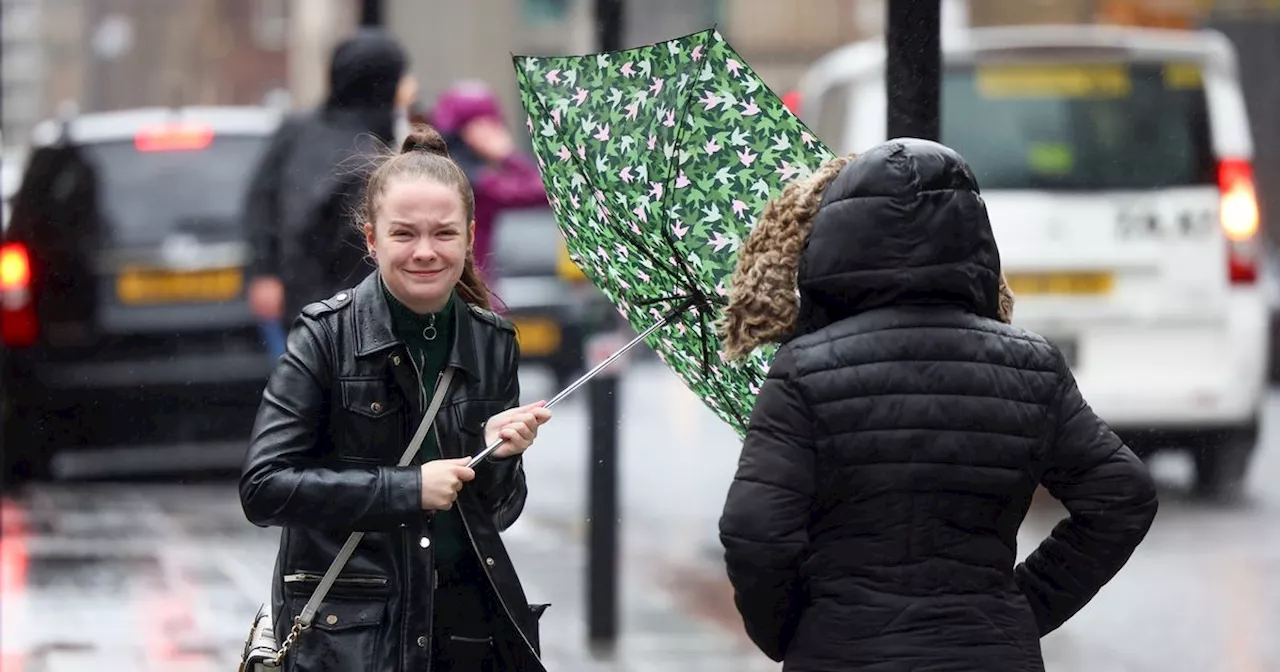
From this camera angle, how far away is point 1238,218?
10734 millimetres

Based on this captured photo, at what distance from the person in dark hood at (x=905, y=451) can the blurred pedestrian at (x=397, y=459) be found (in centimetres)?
48

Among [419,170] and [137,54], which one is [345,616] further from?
[137,54]

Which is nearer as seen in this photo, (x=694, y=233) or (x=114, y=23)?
(x=694, y=233)

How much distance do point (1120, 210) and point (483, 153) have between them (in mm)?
3620

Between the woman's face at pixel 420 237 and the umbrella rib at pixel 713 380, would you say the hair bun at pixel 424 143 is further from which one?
the umbrella rib at pixel 713 380

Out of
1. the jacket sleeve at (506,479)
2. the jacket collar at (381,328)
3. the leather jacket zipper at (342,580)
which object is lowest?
the leather jacket zipper at (342,580)

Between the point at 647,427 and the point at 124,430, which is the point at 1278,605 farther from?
the point at 647,427

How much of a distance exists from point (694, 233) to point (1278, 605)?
5319 millimetres

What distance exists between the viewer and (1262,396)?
36.6ft

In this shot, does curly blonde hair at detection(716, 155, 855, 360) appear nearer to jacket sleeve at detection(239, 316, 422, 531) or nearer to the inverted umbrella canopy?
the inverted umbrella canopy

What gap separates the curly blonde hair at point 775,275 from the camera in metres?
3.55

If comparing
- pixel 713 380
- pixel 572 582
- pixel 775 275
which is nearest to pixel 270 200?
pixel 572 582

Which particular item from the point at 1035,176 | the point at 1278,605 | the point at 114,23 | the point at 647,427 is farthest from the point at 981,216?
the point at 114,23

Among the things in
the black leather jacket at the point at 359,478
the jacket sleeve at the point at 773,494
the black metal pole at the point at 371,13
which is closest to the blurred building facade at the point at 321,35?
the black metal pole at the point at 371,13
